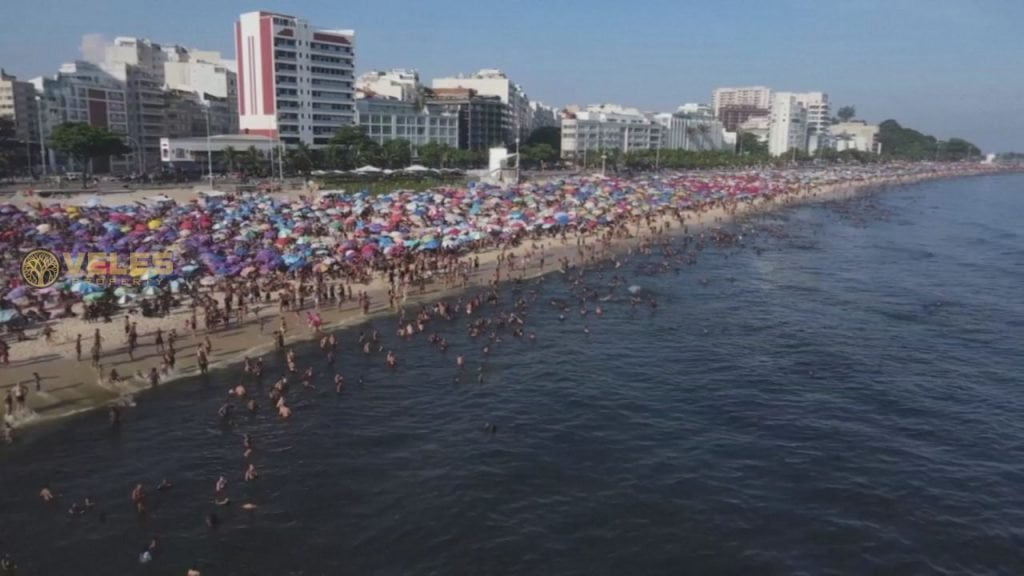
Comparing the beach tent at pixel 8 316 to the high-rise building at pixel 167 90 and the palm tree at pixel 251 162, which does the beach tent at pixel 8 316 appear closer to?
the palm tree at pixel 251 162

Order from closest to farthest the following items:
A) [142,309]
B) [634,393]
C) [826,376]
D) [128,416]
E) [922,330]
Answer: [128,416]
[634,393]
[826,376]
[142,309]
[922,330]

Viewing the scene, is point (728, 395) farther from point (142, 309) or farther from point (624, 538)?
point (142, 309)

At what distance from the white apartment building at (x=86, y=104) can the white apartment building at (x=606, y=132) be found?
82.9 metres

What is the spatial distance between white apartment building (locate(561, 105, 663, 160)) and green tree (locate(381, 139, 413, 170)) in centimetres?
5577

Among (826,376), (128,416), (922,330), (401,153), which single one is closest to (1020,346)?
(922,330)

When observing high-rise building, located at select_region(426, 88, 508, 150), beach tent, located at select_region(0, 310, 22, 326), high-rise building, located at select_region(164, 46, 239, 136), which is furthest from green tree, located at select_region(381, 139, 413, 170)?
beach tent, located at select_region(0, 310, 22, 326)

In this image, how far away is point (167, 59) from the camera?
449ft

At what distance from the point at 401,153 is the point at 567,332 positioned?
7206 centimetres

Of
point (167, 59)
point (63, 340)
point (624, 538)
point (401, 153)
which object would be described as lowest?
point (624, 538)

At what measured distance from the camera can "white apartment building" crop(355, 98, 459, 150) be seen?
12138 cm

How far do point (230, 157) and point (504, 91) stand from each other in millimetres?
80578

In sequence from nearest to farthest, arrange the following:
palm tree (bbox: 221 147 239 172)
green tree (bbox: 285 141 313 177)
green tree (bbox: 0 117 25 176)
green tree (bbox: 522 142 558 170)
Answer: palm tree (bbox: 221 147 239 172), green tree (bbox: 0 117 25 176), green tree (bbox: 285 141 313 177), green tree (bbox: 522 142 558 170)

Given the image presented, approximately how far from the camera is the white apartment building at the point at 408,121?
121375 millimetres

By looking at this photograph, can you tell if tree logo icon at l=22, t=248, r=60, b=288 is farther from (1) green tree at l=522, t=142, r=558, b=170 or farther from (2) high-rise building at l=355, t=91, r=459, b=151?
(1) green tree at l=522, t=142, r=558, b=170
